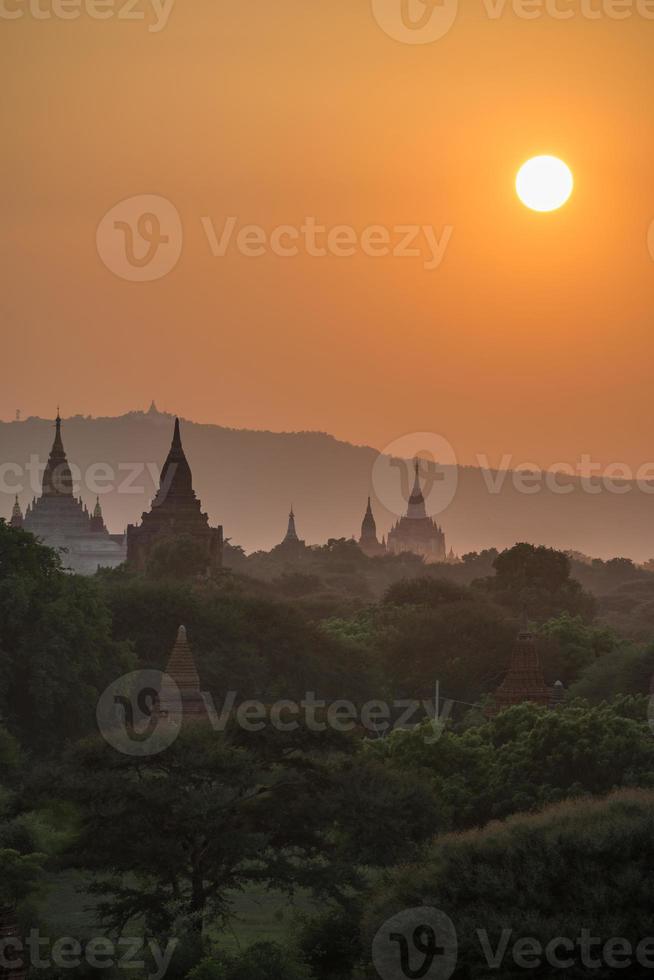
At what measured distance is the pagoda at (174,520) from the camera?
529 feet

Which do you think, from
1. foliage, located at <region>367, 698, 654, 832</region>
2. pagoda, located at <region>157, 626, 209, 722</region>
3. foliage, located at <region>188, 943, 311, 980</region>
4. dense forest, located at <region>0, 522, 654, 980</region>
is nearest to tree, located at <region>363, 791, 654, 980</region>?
dense forest, located at <region>0, 522, 654, 980</region>

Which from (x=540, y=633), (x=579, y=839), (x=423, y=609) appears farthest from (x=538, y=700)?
(x=423, y=609)

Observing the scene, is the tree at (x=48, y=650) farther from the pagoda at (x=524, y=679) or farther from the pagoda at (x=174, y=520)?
the pagoda at (x=174, y=520)

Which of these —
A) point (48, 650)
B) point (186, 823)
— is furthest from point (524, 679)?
point (186, 823)

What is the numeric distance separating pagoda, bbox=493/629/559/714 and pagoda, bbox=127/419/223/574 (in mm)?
78822

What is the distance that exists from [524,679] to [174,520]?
274 ft

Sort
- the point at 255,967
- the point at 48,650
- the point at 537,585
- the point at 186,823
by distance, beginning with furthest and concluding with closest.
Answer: the point at 537,585 → the point at 48,650 → the point at 186,823 → the point at 255,967

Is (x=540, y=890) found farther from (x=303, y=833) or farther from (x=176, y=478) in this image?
(x=176, y=478)

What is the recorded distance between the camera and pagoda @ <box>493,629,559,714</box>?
80.0m

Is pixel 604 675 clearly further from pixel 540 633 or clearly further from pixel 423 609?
pixel 423 609

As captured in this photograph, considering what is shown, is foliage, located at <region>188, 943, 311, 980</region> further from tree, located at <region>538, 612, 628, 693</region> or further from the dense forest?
tree, located at <region>538, 612, 628, 693</region>

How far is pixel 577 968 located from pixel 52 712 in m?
34.6

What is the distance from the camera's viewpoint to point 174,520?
16250cm

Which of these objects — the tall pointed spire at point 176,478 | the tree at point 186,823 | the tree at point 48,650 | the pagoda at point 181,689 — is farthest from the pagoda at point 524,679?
the tall pointed spire at point 176,478
